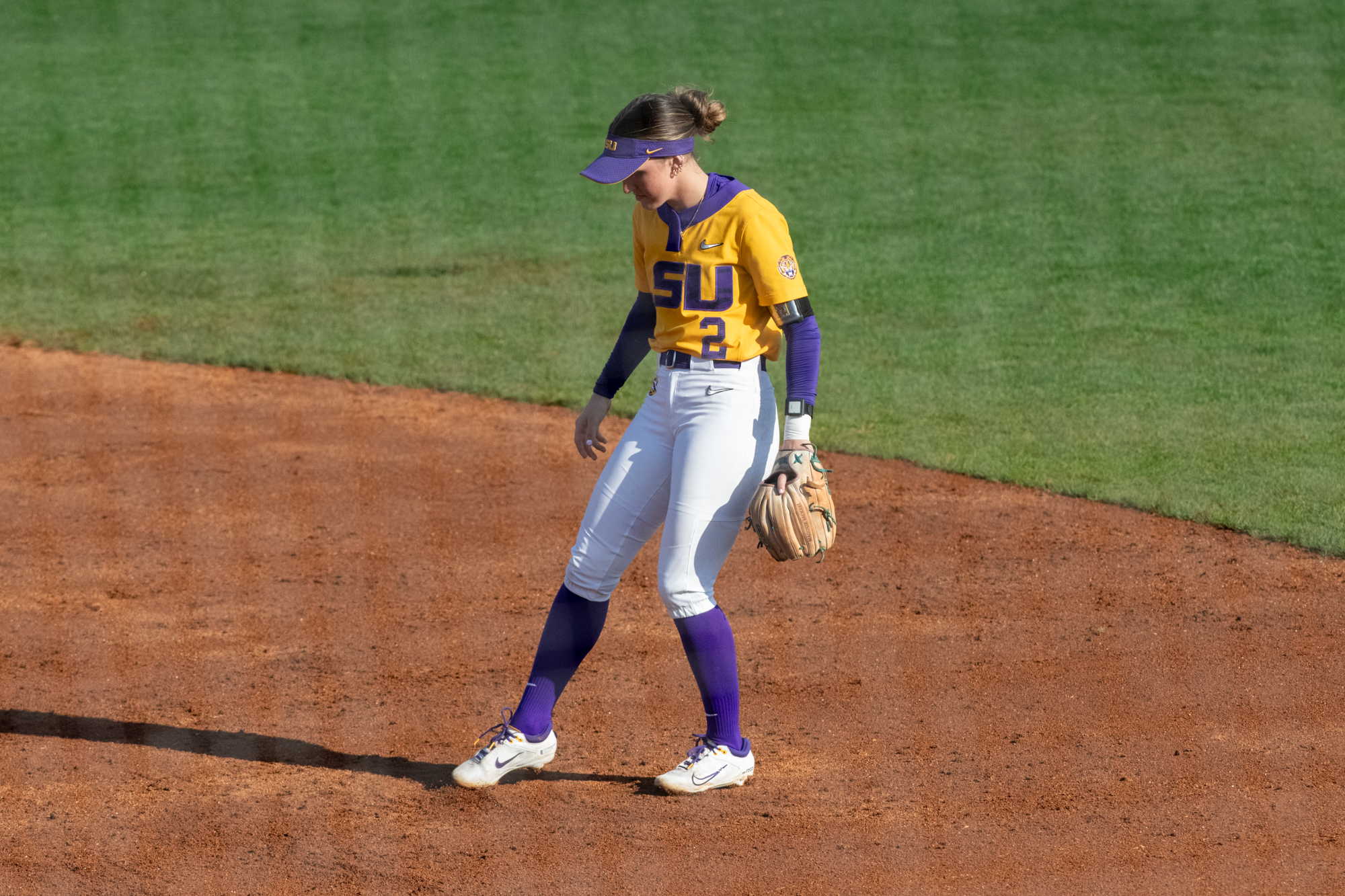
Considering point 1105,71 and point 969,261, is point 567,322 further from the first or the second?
point 1105,71

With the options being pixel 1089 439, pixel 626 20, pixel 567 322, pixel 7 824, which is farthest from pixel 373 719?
pixel 626 20

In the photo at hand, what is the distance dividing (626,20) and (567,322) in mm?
12846

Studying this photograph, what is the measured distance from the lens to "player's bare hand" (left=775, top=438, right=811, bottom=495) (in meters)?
3.92

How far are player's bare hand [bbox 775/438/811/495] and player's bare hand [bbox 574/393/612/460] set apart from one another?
0.69 metres

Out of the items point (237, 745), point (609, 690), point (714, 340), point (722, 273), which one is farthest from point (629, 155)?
point (237, 745)

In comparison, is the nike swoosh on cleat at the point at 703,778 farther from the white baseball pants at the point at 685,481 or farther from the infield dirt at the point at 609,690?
the white baseball pants at the point at 685,481

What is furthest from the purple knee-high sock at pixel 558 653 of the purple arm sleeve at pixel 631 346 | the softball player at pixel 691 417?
the purple arm sleeve at pixel 631 346

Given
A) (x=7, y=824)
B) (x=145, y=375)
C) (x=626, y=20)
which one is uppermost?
(x=626, y=20)

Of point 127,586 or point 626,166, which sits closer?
point 626,166

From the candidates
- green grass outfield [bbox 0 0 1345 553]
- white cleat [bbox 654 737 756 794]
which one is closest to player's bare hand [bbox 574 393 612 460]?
white cleat [bbox 654 737 756 794]

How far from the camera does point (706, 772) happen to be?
427 centimetres

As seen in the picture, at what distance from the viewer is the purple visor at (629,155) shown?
3.89 meters

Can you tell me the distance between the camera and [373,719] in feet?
16.0

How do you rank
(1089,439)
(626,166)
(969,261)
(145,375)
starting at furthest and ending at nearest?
(969,261)
(145,375)
(1089,439)
(626,166)
